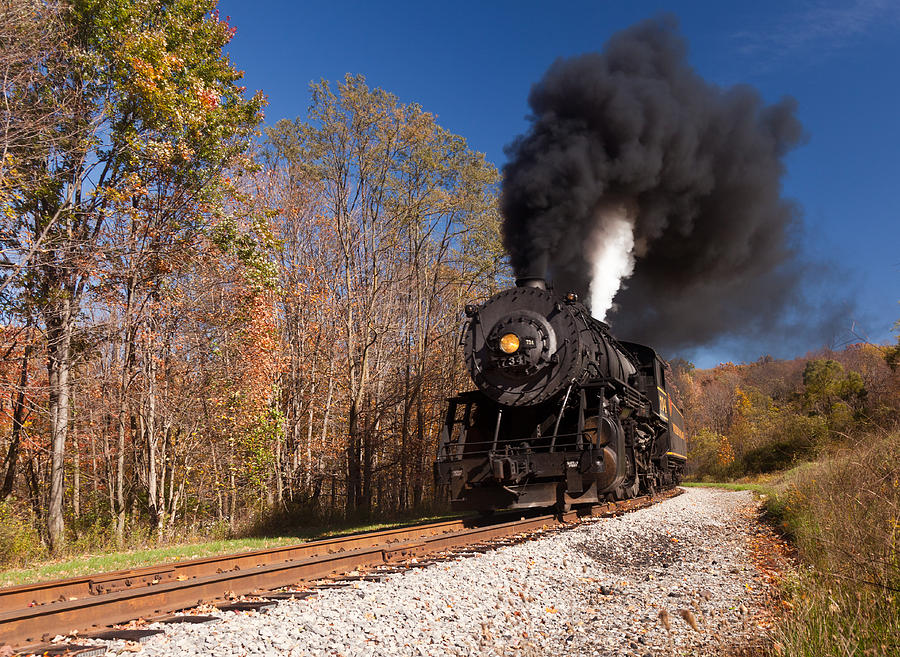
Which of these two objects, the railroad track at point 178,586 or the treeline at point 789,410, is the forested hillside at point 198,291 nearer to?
the treeline at point 789,410

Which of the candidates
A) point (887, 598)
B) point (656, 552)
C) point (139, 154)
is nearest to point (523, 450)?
point (656, 552)

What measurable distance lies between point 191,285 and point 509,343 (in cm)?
856

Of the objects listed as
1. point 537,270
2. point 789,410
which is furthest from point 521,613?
point 789,410

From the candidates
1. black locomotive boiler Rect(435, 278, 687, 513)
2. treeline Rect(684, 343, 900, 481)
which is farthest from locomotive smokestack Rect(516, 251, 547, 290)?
treeline Rect(684, 343, 900, 481)

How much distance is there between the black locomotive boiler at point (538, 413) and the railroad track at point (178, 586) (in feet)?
5.52

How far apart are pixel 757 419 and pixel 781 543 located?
3990 centimetres

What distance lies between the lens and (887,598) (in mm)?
3350

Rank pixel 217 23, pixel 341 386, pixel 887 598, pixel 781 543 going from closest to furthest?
pixel 887 598 < pixel 781 543 < pixel 217 23 < pixel 341 386

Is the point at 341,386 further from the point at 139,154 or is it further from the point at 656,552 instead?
the point at 656,552

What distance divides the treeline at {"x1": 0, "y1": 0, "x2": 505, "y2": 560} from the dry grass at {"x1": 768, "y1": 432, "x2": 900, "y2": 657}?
9242mm

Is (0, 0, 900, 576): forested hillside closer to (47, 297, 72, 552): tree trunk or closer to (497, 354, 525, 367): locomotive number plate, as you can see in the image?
(47, 297, 72, 552): tree trunk

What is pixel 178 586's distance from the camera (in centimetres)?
421

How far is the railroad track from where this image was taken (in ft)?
11.5

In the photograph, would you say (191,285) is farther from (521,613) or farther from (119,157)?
(521,613)
